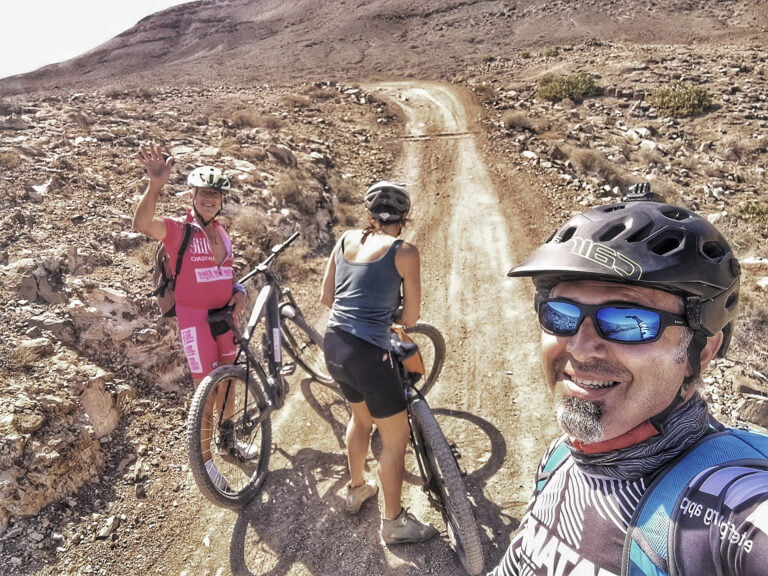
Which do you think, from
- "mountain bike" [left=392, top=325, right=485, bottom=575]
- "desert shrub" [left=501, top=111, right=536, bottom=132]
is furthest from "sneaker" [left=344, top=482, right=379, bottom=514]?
"desert shrub" [left=501, top=111, right=536, bottom=132]

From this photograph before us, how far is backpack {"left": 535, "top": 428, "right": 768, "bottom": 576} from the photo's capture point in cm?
122

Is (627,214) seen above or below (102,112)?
below

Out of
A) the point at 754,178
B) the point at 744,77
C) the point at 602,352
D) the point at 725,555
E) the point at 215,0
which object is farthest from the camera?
the point at 215,0

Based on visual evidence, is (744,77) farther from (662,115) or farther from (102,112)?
(102,112)

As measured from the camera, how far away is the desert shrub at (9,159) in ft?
27.8

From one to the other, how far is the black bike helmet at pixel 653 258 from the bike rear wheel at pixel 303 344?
3591 millimetres

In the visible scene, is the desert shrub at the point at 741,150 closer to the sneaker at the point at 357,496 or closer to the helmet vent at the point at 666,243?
the sneaker at the point at 357,496

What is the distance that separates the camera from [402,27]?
167 ft

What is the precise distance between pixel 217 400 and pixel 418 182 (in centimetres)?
1043

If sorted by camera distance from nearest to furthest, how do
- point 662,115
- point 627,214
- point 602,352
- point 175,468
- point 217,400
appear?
point 602,352
point 627,214
point 217,400
point 175,468
point 662,115

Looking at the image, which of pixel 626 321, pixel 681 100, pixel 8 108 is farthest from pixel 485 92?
pixel 626 321

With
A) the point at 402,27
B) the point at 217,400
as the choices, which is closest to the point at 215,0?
the point at 402,27

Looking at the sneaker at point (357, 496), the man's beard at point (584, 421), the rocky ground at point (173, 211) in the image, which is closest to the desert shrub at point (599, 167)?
the rocky ground at point (173, 211)

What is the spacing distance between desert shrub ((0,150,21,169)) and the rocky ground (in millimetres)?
34
